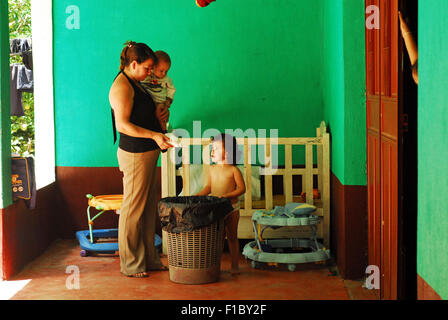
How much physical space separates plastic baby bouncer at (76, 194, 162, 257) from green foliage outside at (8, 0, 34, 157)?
13.7ft

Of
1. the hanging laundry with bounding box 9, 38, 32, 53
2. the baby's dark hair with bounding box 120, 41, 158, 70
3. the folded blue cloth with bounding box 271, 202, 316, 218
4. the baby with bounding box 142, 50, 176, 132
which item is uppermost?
the hanging laundry with bounding box 9, 38, 32, 53

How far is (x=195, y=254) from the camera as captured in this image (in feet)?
16.2

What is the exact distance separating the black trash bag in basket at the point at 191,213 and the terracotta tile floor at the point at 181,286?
48 cm

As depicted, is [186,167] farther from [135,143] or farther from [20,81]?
[20,81]

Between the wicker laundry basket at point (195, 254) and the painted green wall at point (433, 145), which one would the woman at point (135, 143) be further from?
the painted green wall at point (433, 145)

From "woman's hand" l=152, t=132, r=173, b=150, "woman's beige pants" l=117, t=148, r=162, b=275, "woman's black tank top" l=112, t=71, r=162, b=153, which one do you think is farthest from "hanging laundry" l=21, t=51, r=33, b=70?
"woman's hand" l=152, t=132, r=173, b=150

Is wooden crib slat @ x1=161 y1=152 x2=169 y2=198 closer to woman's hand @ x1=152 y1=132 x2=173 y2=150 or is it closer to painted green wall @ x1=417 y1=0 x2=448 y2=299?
woman's hand @ x1=152 y1=132 x2=173 y2=150

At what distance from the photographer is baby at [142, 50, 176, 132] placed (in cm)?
546

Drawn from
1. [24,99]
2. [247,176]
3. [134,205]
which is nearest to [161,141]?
[134,205]

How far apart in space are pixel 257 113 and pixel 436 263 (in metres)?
4.63

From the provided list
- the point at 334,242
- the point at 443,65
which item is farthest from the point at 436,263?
the point at 334,242

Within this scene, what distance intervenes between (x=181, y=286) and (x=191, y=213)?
59 centimetres

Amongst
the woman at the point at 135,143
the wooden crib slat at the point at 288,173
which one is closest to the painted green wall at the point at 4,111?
the woman at the point at 135,143
